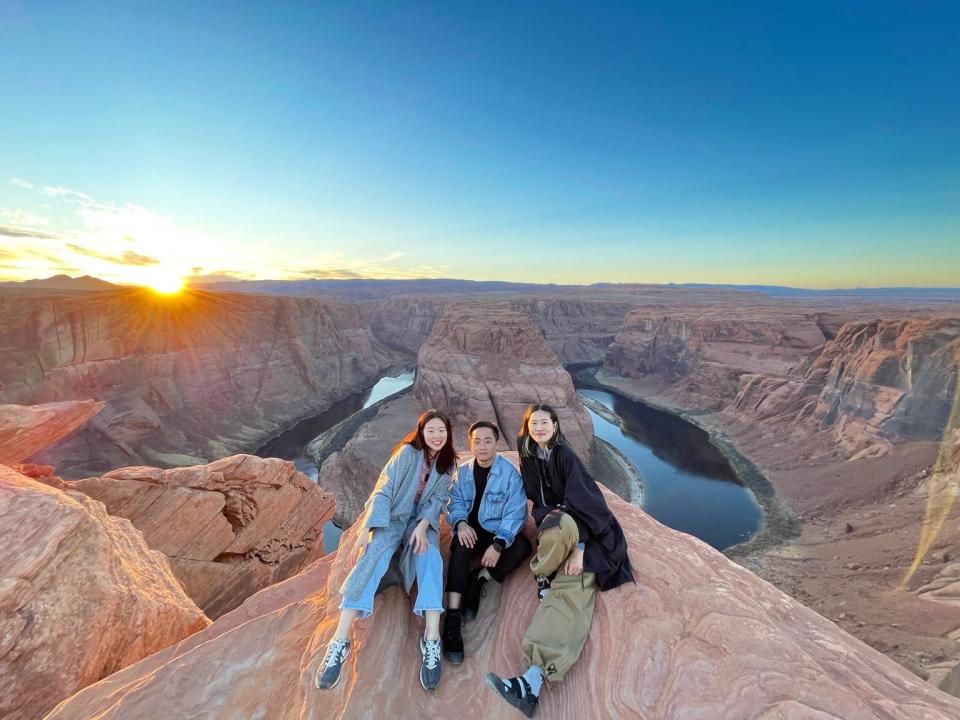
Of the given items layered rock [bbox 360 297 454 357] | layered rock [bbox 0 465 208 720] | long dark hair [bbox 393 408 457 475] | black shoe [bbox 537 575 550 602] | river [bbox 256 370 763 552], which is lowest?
river [bbox 256 370 763 552]

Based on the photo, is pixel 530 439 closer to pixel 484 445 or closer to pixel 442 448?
pixel 484 445

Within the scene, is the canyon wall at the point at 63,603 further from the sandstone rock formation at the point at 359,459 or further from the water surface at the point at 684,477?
the water surface at the point at 684,477

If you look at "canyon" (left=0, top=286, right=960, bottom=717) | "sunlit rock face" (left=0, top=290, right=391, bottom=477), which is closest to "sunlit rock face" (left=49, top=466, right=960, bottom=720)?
"canyon" (left=0, top=286, right=960, bottom=717)

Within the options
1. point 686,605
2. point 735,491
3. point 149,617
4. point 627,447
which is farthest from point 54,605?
point 627,447

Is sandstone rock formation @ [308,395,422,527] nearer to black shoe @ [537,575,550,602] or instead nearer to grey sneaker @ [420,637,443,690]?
black shoe @ [537,575,550,602]

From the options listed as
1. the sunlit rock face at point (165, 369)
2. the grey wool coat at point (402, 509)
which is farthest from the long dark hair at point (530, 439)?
the sunlit rock face at point (165, 369)

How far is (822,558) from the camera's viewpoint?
2150 centimetres

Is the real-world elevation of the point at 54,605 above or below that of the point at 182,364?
above

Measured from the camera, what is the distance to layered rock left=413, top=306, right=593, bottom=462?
36.4m

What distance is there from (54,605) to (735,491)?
40.1m

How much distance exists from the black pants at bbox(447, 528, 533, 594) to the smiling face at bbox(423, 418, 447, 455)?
1.01 meters

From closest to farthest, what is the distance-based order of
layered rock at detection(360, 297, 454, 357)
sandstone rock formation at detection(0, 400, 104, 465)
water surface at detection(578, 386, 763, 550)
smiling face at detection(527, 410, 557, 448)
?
smiling face at detection(527, 410, 557, 448)
sandstone rock formation at detection(0, 400, 104, 465)
water surface at detection(578, 386, 763, 550)
layered rock at detection(360, 297, 454, 357)

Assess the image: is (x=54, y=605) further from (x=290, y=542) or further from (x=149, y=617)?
(x=290, y=542)

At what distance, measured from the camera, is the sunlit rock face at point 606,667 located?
3.21 metres
